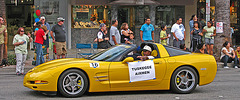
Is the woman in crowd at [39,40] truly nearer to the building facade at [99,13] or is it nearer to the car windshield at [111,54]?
the car windshield at [111,54]

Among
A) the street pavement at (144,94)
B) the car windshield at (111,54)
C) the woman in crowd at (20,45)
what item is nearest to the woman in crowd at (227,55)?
the street pavement at (144,94)

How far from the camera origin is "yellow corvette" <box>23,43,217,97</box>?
8.17m

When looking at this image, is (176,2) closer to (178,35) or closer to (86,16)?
(86,16)

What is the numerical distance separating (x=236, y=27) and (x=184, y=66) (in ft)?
55.1

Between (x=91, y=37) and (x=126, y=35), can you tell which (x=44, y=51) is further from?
(x=91, y=37)

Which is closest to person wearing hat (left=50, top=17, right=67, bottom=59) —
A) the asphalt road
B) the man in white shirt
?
the asphalt road

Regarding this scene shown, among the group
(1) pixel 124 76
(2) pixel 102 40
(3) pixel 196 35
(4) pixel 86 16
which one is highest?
(4) pixel 86 16

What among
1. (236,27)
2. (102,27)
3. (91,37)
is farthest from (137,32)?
(102,27)

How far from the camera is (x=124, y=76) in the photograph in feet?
28.0

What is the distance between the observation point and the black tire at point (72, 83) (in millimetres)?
8148

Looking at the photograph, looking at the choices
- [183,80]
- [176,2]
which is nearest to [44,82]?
[183,80]

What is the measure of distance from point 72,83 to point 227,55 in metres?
9.28

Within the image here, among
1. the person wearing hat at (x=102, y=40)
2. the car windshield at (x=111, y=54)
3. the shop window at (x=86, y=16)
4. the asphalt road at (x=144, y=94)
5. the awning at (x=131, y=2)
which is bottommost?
the asphalt road at (x=144, y=94)

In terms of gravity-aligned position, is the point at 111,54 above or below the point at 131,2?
below
